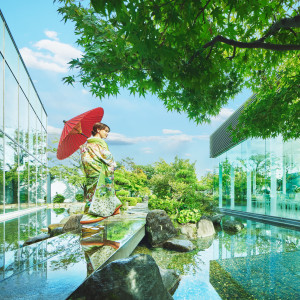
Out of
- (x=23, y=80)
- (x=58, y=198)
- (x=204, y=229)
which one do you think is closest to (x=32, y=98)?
(x=23, y=80)

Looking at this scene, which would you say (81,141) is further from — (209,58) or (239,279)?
(239,279)

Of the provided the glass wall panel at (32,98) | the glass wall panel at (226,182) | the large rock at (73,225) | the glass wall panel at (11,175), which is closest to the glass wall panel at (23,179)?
the glass wall panel at (11,175)

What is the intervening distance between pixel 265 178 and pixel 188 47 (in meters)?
10.5

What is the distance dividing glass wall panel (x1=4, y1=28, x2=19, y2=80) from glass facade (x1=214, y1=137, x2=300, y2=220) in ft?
40.8

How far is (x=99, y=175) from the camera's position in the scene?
399 cm

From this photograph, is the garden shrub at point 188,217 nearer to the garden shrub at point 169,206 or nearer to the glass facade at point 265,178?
the garden shrub at point 169,206

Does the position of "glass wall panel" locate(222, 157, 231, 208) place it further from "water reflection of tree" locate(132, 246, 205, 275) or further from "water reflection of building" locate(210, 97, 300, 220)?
"water reflection of tree" locate(132, 246, 205, 275)

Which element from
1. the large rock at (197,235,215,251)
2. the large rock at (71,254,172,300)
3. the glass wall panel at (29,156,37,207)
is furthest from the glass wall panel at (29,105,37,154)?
the large rock at (71,254,172,300)

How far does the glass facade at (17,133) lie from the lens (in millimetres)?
9367

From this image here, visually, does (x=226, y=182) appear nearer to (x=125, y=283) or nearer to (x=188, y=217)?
(x=188, y=217)

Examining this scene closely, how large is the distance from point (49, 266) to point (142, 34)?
→ 2.57 meters

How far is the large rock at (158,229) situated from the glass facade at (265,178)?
592cm

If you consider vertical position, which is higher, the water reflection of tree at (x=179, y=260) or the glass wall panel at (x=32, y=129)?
the glass wall panel at (x=32, y=129)

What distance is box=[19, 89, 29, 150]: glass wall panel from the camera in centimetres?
1203
